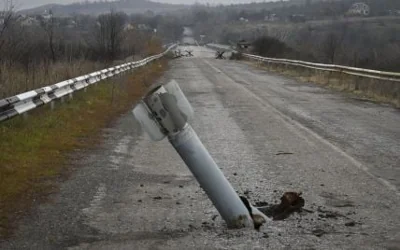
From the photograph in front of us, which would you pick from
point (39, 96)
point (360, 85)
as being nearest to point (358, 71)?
point (360, 85)

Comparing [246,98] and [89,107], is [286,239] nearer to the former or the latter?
[89,107]

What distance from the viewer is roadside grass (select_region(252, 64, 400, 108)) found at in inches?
719

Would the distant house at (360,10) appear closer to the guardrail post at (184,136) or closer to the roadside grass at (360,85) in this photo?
the roadside grass at (360,85)

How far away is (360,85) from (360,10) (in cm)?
11200

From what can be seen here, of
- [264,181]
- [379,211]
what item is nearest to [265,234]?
[379,211]

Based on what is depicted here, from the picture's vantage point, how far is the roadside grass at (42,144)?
6.16 meters

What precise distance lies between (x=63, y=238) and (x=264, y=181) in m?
2.82

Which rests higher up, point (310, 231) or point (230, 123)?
point (310, 231)

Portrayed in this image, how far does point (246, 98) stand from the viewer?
1734cm

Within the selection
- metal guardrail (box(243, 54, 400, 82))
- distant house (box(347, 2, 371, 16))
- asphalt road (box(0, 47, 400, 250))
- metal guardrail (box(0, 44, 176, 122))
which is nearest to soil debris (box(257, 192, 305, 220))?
asphalt road (box(0, 47, 400, 250))

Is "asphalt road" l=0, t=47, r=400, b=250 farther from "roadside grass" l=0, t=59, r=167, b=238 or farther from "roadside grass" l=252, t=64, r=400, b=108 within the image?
"roadside grass" l=252, t=64, r=400, b=108

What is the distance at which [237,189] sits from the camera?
21.2 ft

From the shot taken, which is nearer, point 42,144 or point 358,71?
point 42,144

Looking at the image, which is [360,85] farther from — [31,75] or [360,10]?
[360,10]
